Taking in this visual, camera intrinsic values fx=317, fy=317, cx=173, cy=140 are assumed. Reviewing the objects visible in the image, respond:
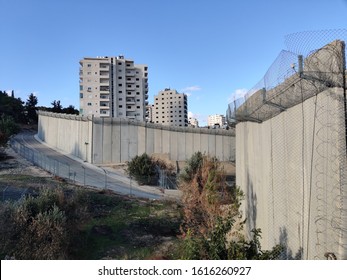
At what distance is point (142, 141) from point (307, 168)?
33.7 meters

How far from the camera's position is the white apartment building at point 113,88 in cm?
8244

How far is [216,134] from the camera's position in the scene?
125ft

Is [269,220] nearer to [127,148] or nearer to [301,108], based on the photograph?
[301,108]

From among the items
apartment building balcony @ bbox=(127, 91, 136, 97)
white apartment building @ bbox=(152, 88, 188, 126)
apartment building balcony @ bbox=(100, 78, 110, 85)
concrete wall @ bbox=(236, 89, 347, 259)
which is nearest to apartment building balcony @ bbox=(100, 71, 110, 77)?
apartment building balcony @ bbox=(100, 78, 110, 85)

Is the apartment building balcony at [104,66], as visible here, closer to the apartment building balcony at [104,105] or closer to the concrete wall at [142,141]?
the apartment building balcony at [104,105]

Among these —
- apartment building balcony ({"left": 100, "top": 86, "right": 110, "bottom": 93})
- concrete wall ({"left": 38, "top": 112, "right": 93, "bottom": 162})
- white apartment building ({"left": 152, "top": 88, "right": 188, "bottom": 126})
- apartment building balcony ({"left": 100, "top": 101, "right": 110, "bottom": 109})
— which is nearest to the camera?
concrete wall ({"left": 38, "top": 112, "right": 93, "bottom": 162})

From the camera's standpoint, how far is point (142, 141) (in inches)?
1479

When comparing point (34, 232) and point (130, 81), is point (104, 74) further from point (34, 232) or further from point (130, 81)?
point (34, 232)

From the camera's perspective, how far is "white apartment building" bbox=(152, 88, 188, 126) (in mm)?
123688

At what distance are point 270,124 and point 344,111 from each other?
117 inches

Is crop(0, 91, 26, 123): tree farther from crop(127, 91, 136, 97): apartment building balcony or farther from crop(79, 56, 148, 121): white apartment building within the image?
crop(127, 91, 136, 97): apartment building balcony

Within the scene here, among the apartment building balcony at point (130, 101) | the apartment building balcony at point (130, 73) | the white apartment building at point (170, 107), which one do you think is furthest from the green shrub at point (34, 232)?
the white apartment building at point (170, 107)

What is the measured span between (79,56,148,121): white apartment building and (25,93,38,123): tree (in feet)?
36.7
